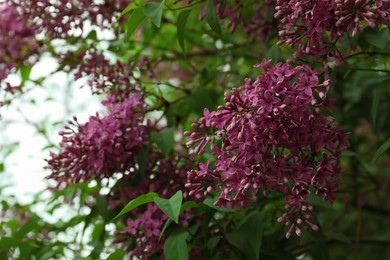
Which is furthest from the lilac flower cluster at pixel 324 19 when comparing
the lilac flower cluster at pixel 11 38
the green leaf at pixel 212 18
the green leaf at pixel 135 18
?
the lilac flower cluster at pixel 11 38

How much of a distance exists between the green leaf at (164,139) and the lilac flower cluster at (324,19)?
1.46 feet

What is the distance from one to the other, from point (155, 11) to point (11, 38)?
655mm

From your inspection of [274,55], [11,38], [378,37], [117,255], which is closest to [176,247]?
[117,255]

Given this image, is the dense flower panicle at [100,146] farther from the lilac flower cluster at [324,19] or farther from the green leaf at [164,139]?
the lilac flower cluster at [324,19]

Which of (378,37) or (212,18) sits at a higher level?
(212,18)

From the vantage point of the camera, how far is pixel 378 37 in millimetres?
1473

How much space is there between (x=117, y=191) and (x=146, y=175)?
0.11 meters

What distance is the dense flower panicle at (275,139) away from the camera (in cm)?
113

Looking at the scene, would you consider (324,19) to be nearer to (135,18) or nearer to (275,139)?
(275,139)

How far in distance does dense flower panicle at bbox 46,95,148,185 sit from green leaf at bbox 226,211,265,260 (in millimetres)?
338

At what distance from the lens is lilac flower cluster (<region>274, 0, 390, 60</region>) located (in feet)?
3.77

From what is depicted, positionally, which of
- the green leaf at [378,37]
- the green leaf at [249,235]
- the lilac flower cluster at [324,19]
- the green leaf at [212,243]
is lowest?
the green leaf at [212,243]

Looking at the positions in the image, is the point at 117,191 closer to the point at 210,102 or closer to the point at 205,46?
the point at 210,102

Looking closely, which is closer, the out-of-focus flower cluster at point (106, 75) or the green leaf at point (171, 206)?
the green leaf at point (171, 206)
